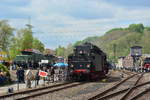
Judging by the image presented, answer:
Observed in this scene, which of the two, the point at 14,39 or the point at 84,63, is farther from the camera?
the point at 14,39

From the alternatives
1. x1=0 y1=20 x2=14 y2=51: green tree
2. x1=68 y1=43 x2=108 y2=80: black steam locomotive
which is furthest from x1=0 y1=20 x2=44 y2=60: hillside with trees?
x1=68 y1=43 x2=108 y2=80: black steam locomotive

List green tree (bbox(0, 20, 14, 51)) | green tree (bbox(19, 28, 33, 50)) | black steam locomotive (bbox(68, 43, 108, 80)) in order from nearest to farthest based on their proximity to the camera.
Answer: black steam locomotive (bbox(68, 43, 108, 80)), green tree (bbox(0, 20, 14, 51)), green tree (bbox(19, 28, 33, 50))

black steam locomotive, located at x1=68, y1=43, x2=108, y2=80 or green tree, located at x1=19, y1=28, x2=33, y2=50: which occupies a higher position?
green tree, located at x1=19, y1=28, x2=33, y2=50

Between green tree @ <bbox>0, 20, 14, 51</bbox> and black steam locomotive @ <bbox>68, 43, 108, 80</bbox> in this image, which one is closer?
black steam locomotive @ <bbox>68, 43, 108, 80</bbox>

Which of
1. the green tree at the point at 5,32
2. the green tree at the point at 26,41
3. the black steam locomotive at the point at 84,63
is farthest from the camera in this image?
the green tree at the point at 26,41

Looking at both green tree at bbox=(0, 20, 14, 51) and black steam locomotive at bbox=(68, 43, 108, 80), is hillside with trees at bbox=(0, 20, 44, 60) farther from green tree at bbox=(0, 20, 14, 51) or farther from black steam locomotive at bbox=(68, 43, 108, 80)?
black steam locomotive at bbox=(68, 43, 108, 80)

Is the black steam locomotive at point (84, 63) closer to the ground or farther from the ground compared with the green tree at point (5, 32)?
closer to the ground

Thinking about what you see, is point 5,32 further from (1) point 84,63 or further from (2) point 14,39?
(1) point 84,63

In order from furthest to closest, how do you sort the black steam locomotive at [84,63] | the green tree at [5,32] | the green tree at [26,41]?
the green tree at [26,41]
the green tree at [5,32]
the black steam locomotive at [84,63]

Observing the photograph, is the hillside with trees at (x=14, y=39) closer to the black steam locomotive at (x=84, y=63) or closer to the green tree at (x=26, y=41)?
the green tree at (x=26, y=41)

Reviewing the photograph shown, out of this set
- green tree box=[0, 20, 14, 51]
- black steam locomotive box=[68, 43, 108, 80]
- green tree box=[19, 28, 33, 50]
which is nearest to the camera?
black steam locomotive box=[68, 43, 108, 80]

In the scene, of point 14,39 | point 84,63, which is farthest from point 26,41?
point 84,63

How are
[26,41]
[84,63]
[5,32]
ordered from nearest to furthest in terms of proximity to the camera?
[84,63], [5,32], [26,41]

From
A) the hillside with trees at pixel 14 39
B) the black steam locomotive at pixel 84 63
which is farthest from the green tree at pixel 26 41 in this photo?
the black steam locomotive at pixel 84 63
